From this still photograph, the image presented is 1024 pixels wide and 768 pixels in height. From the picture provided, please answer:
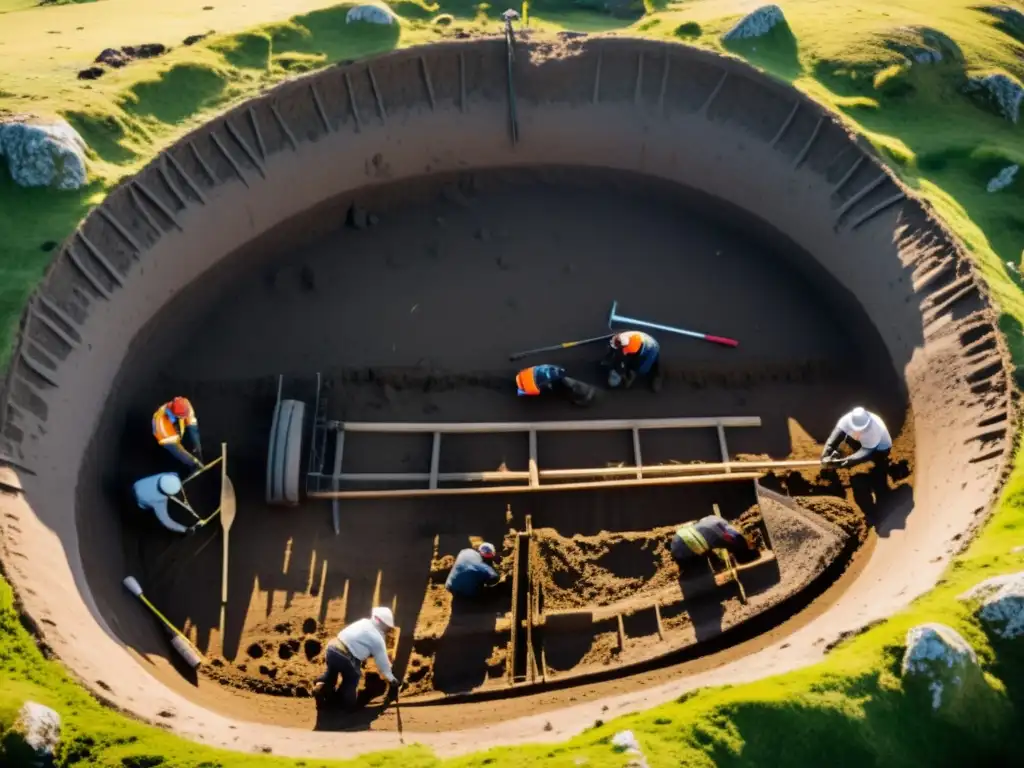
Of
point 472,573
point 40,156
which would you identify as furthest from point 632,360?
point 40,156

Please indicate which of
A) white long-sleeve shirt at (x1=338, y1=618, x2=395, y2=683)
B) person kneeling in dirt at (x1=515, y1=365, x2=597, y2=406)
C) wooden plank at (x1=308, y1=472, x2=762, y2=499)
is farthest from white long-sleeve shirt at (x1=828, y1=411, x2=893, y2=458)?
white long-sleeve shirt at (x1=338, y1=618, x2=395, y2=683)

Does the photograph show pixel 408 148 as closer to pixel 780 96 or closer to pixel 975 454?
pixel 780 96

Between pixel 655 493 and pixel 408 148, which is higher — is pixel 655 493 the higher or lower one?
the lower one

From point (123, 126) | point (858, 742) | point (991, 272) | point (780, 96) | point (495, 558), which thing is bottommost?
point (858, 742)

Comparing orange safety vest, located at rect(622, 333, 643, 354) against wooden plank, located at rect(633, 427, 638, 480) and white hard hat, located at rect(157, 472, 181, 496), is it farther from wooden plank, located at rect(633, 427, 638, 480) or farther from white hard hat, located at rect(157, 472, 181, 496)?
white hard hat, located at rect(157, 472, 181, 496)

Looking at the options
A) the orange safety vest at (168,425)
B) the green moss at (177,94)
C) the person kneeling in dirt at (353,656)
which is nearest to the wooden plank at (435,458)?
the person kneeling in dirt at (353,656)

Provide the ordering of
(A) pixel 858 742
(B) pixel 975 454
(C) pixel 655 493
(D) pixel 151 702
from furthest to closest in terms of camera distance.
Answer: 1. (C) pixel 655 493
2. (B) pixel 975 454
3. (D) pixel 151 702
4. (A) pixel 858 742

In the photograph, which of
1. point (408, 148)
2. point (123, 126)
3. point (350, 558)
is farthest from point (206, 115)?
point (350, 558)
